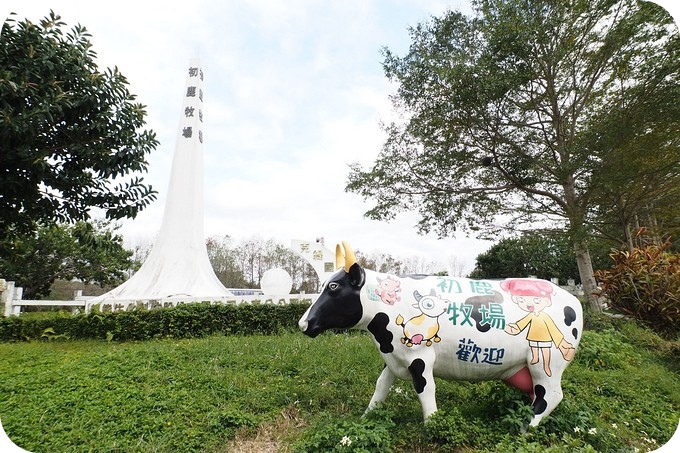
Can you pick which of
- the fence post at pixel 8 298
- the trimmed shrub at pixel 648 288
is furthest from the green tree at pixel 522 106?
the fence post at pixel 8 298

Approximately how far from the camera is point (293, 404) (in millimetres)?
4297

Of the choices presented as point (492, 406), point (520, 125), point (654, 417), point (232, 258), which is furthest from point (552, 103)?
point (232, 258)

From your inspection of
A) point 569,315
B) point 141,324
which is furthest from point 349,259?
point 141,324

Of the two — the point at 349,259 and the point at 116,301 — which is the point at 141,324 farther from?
the point at 349,259

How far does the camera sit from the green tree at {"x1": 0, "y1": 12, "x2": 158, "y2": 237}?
2.97 meters

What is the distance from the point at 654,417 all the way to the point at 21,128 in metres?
6.53

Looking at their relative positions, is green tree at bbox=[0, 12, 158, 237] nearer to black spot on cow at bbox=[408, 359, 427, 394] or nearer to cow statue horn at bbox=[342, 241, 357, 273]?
cow statue horn at bbox=[342, 241, 357, 273]

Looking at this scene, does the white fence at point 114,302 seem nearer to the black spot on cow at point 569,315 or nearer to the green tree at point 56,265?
the green tree at point 56,265

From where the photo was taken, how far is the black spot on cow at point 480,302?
3.36 meters

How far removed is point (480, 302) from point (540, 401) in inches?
38.6

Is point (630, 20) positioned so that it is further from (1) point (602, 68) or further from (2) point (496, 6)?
(2) point (496, 6)

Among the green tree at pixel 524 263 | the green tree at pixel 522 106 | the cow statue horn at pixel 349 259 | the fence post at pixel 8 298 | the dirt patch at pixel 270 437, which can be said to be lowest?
the dirt patch at pixel 270 437

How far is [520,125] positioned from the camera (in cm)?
1045

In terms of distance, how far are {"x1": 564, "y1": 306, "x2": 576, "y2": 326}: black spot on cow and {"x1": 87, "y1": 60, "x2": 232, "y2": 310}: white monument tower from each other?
10.7m
